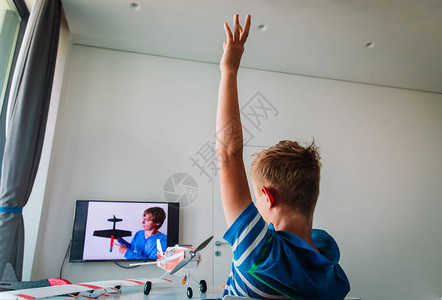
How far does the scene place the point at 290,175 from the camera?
643 millimetres

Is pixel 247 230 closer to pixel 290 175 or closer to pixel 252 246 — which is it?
pixel 252 246

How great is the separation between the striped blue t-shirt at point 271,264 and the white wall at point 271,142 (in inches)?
107

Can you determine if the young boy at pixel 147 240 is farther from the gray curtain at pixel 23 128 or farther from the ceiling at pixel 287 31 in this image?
the ceiling at pixel 287 31

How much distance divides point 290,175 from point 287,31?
3002 mm

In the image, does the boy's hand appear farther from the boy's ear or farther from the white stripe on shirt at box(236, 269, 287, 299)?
the white stripe on shirt at box(236, 269, 287, 299)

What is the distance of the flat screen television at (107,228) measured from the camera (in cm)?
279

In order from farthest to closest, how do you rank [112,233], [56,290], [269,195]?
1. [112,233]
2. [56,290]
3. [269,195]

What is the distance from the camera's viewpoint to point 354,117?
4.25 metres

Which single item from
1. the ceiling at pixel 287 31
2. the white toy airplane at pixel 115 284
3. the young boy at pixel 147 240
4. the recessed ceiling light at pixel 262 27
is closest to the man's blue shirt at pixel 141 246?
the young boy at pixel 147 240

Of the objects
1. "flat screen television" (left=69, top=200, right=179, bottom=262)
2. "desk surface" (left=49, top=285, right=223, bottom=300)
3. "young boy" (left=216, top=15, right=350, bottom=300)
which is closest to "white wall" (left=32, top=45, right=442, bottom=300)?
"flat screen television" (left=69, top=200, right=179, bottom=262)

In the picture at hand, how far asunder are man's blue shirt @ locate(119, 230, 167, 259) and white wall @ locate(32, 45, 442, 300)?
0.60 ft

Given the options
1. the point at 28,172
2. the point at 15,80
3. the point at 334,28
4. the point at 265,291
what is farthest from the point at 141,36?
the point at 265,291

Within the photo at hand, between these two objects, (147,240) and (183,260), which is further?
(147,240)

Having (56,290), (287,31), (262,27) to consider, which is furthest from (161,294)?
(287,31)
